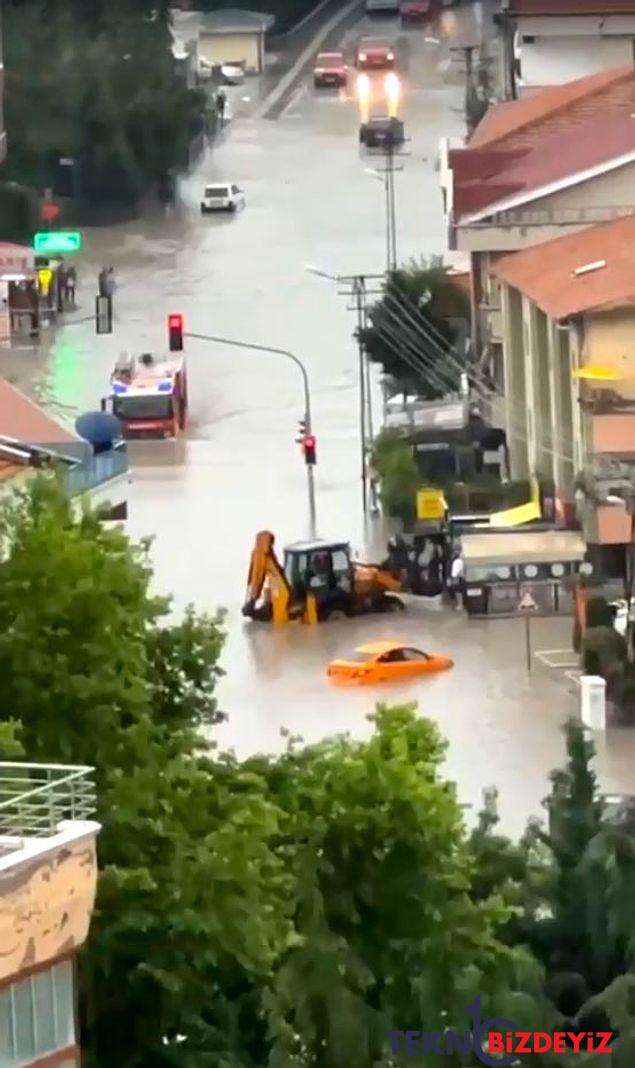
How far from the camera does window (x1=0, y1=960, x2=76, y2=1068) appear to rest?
1015 centimetres

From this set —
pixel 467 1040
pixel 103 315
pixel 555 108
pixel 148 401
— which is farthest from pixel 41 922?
pixel 103 315

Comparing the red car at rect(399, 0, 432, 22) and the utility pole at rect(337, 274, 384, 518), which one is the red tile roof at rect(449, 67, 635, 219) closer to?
the utility pole at rect(337, 274, 384, 518)

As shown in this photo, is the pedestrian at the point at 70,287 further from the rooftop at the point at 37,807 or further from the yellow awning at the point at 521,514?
the rooftop at the point at 37,807

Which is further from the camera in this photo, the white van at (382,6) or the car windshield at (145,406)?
the white van at (382,6)

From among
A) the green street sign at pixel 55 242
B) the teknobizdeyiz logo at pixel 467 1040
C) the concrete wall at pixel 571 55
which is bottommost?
the teknobizdeyiz logo at pixel 467 1040

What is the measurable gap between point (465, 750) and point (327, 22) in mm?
49825

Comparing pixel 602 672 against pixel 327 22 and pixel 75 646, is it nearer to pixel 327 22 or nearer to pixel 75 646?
pixel 75 646

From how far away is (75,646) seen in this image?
1362cm

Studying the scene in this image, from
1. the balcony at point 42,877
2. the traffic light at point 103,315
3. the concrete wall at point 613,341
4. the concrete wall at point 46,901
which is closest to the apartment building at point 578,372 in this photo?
the concrete wall at point 613,341

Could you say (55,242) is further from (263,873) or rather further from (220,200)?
(263,873)

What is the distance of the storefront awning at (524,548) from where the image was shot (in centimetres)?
3042

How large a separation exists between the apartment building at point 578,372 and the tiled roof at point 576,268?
0.01m

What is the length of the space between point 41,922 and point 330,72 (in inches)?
2308

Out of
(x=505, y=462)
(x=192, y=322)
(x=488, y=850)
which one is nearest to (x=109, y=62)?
(x=192, y=322)
